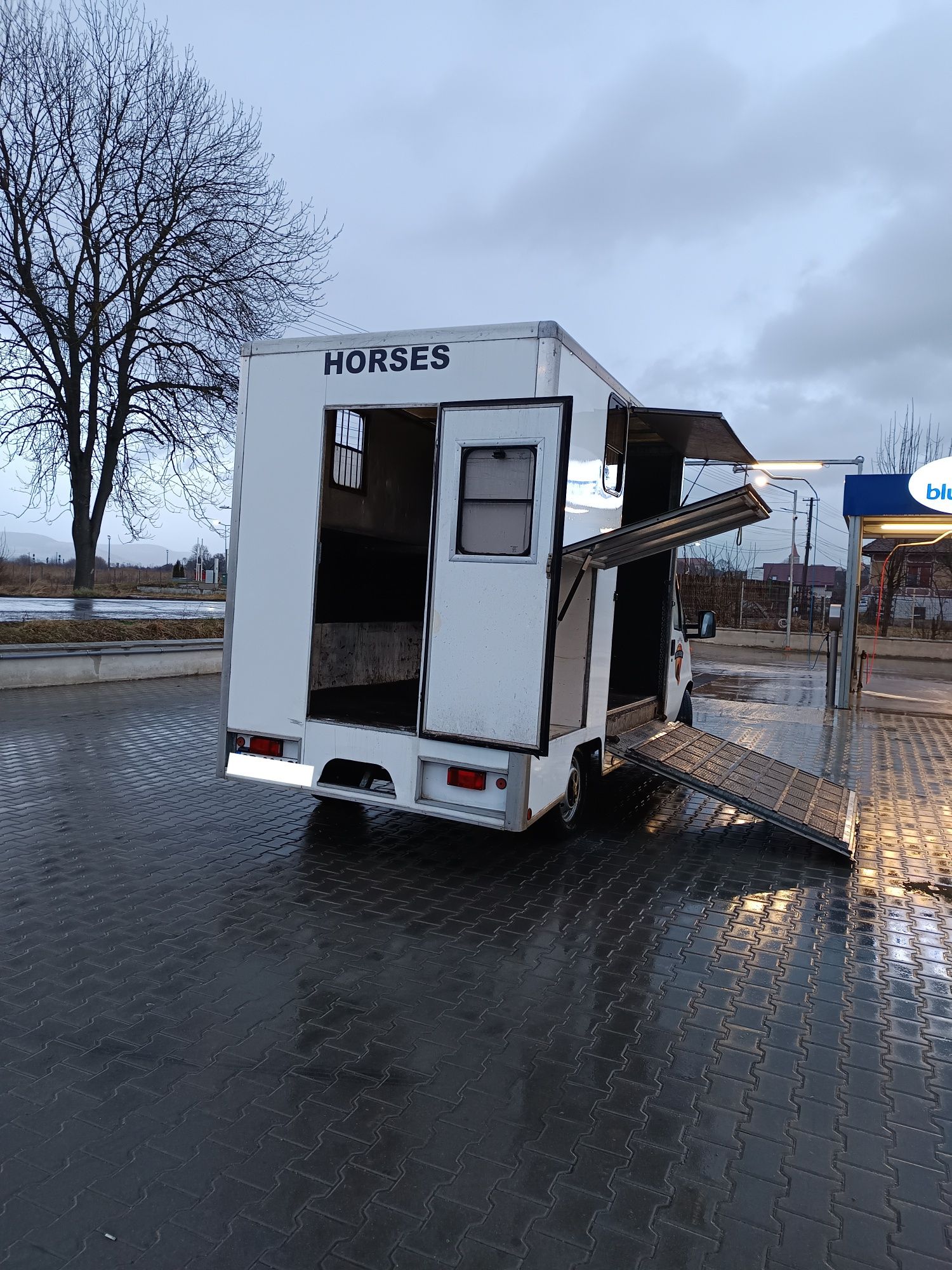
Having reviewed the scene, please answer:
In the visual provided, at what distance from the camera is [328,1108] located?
3.16 meters

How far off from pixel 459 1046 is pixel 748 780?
4211 mm

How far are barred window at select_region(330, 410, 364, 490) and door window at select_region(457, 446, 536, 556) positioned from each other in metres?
1.98

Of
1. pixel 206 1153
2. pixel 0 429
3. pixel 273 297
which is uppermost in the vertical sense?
pixel 273 297

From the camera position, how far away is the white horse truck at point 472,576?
17.3ft

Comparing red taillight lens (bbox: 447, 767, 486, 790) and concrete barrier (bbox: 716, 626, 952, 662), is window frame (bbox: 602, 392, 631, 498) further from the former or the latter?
concrete barrier (bbox: 716, 626, 952, 662)

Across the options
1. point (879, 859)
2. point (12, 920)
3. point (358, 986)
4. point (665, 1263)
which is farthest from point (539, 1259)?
point (879, 859)

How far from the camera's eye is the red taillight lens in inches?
212

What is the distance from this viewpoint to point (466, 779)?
5.44m

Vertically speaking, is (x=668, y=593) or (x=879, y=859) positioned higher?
(x=668, y=593)

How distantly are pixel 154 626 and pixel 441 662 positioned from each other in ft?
39.9

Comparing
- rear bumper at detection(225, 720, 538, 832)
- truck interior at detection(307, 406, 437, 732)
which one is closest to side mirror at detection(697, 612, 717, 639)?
truck interior at detection(307, 406, 437, 732)

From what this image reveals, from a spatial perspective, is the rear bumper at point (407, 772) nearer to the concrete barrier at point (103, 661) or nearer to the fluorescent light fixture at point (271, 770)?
the fluorescent light fixture at point (271, 770)

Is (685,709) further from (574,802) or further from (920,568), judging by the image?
(920,568)

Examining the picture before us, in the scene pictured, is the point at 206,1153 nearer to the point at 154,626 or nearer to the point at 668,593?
the point at 668,593
